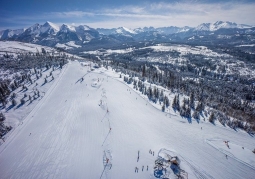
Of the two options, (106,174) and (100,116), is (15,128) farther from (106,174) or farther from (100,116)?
(106,174)

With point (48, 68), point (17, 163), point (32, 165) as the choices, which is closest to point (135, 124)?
point (32, 165)

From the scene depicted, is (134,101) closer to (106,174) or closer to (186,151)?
(186,151)

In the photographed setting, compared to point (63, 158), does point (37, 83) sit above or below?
above

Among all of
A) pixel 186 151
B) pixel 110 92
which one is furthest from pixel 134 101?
pixel 186 151

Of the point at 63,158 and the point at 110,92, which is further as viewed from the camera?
the point at 110,92

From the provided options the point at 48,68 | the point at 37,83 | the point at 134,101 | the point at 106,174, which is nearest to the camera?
the point at 106,174

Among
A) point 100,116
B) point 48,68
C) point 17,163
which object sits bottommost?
point 17,163

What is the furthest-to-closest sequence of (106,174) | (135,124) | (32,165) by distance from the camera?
(135,124)
(32,165)
(106,174)
